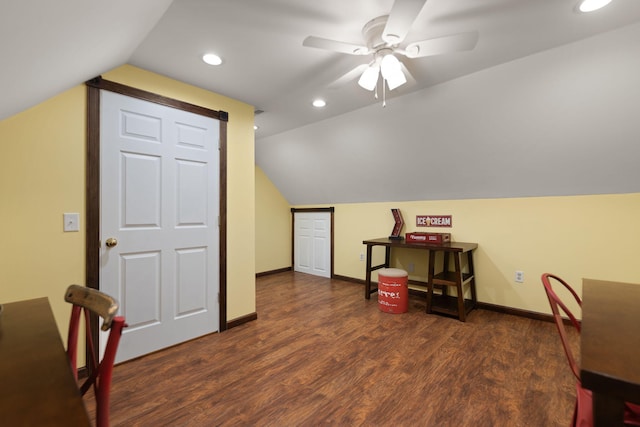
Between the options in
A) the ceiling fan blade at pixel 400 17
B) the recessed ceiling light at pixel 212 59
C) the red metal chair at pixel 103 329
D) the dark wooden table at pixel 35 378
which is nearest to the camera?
the dark wooden table at pixel 35 378

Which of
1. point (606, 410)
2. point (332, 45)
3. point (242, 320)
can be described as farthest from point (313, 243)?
point (606, 410)

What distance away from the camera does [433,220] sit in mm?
3803

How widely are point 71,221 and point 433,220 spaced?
3.74m

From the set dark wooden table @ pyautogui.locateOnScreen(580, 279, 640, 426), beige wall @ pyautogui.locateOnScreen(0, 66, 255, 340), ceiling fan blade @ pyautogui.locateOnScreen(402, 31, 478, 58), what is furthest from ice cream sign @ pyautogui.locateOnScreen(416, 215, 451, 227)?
beige wall @ pyautogui.locateOnScreen(0, 66, 255, 340)

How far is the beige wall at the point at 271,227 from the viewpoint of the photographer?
507 centimetres

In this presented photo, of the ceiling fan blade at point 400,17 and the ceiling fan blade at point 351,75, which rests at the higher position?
the ceiling fan blade at point 351,75

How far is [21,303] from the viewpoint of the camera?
1288 millimetres

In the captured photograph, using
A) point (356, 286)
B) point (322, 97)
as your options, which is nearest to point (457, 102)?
point (322, 97)

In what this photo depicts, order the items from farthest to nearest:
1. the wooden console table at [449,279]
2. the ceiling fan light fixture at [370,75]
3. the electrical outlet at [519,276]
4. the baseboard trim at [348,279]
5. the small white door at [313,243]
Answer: the small white door at [313,243] → the baseboard trim at [348,279] → the electrical outlet at [519,276] → the wooden console table at [449,279] → the ceiling fan light fixture at [370,75]

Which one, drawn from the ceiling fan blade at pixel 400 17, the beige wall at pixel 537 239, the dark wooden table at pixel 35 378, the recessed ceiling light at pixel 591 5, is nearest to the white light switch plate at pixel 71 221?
the dark wooden table at pixel 35 378

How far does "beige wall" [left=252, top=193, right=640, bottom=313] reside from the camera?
2639mm

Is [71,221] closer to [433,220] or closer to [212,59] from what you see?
[212,59]

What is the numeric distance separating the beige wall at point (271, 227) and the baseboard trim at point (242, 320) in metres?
2.01

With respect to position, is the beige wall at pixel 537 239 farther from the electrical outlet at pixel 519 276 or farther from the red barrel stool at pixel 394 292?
the red barrel stool at pixel 394 292
